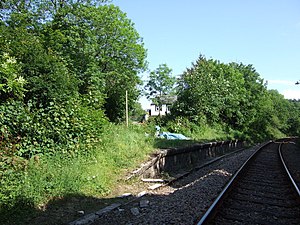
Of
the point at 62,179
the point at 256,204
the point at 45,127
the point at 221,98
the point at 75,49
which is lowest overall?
the point at 256,204

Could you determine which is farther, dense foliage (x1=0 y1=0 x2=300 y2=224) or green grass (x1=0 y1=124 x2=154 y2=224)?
dense foliage (x1=0 y1=0 x2=300 y2=224)

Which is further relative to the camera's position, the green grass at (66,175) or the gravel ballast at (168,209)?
the green grass at (66,175)

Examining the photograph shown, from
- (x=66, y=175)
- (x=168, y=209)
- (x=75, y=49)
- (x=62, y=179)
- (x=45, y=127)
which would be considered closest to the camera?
(x=168, y=209)

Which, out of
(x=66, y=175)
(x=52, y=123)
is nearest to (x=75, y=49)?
(x=52, y=123)

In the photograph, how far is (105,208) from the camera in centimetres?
686

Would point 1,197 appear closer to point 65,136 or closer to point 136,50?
point 65,136

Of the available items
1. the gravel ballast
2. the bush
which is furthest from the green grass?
the gravel ballast

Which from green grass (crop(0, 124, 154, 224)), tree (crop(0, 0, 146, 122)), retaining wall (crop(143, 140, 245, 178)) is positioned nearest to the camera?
green grass (crop(0, 124, 154, 224))

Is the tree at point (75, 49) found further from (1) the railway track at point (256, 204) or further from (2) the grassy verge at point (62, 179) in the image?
(1) the railway track at point (256, 204)

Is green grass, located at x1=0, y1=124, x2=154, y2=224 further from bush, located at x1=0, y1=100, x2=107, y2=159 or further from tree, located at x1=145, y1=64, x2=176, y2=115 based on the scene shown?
tree, located at x1=145, y1=64, x2=176, y2=115

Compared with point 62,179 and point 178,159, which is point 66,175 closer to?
point 62,179

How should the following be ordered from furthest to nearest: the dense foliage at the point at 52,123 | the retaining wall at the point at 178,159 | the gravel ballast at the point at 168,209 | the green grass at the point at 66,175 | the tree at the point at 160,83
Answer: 1. the tree at the point at 160,83
2. the retaining wall at the point at 178,159
3. the dense foliage at the point at 52,123
4. the green grass at the point at 66,175
5. the gravel ballast at the point at 168,209

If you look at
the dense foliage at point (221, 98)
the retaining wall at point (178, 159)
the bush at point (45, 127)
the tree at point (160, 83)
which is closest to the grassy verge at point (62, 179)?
the bush at point (45, 127)

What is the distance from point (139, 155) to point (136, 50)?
22269 millimetres
